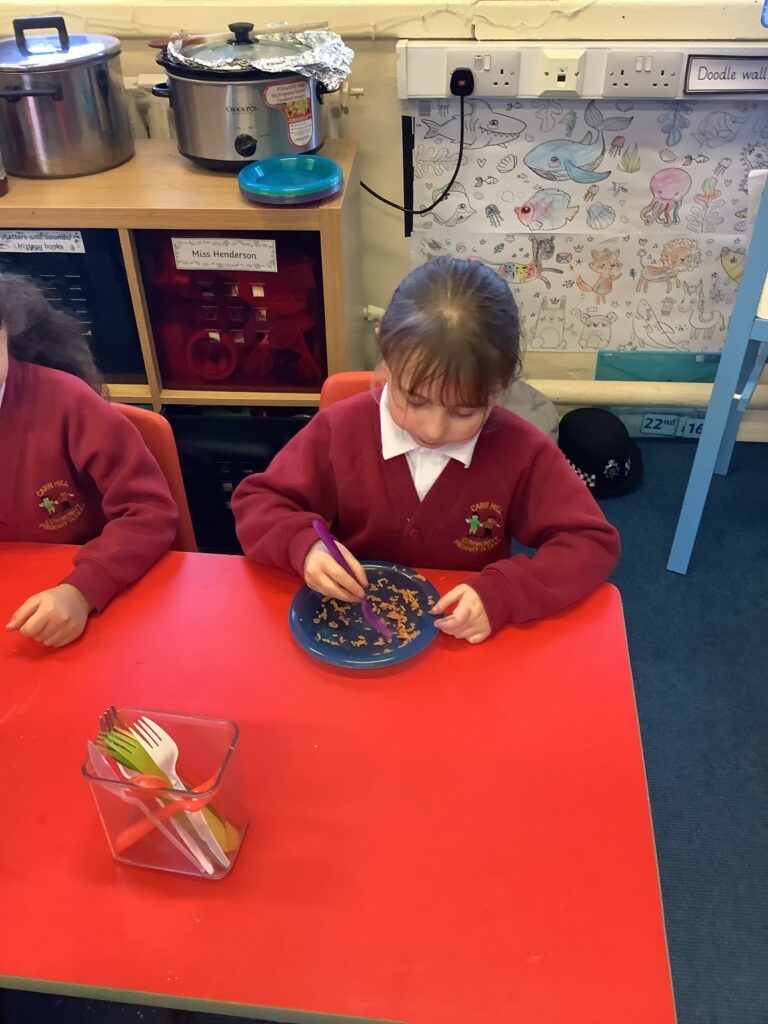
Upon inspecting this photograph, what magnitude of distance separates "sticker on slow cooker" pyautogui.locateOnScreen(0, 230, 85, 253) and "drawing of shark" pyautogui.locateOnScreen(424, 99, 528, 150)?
0.80 m

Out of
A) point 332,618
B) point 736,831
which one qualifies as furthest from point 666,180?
point 332,618

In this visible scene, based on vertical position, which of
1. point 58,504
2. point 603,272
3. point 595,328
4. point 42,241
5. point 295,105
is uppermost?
point 295,105

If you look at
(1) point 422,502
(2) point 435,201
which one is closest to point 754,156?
(2) point 435,201

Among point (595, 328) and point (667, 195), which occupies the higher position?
Answer: point (667, 195)

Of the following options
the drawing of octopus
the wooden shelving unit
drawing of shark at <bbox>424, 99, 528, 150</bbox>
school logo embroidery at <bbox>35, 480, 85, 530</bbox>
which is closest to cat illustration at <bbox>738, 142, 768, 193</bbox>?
the drawing of octopus

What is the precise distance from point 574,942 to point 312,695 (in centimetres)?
31

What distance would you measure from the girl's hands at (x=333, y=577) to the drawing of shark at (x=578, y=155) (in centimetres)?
135

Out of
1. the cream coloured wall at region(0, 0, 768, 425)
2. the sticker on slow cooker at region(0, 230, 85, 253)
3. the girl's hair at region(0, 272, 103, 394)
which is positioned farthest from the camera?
the cream coloured wall at region(0, 0, 768, 425)

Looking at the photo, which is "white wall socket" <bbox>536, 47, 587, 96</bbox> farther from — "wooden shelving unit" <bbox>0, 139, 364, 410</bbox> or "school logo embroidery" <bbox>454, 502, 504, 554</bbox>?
"school logo embroidery" <bbox>454, 502, 504, 554</bbox>

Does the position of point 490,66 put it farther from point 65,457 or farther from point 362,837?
point 362,837

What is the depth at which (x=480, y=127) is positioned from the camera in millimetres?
1841

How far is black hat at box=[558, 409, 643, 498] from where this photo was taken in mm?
2068

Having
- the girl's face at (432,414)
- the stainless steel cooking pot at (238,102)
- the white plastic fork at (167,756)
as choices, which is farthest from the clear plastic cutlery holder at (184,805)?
the stainless steel cooking pot at (238,102)

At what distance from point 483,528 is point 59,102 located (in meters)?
1.16
